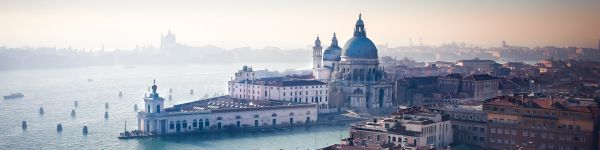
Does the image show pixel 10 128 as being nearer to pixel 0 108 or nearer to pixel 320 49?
pixel 0 108

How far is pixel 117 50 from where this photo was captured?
252 ft

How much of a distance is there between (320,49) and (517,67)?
38.1ft

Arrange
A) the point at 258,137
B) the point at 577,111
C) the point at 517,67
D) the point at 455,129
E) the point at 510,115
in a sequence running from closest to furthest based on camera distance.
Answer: the point at 577,111, the point at 510,115, the point at 455,129, the point at 258,137, the point at 517,67

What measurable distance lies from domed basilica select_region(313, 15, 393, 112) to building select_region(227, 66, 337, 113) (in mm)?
542

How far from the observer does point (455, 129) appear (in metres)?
→ 16.0

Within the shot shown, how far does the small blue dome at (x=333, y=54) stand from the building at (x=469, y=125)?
10.8 meters

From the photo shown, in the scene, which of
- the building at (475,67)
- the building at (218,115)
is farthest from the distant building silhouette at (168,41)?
the building at (218,115)

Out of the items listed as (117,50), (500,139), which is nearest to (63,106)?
(500,139)

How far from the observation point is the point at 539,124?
1427 centimetres

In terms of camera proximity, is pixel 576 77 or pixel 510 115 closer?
pixel 510 115

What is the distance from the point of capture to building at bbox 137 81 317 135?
18.2m

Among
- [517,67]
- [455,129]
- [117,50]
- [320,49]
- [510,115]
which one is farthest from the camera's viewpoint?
[117,50]

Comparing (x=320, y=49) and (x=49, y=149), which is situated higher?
(x=320, y=49)

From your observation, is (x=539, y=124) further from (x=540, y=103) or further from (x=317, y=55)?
(x=317, y=55)
